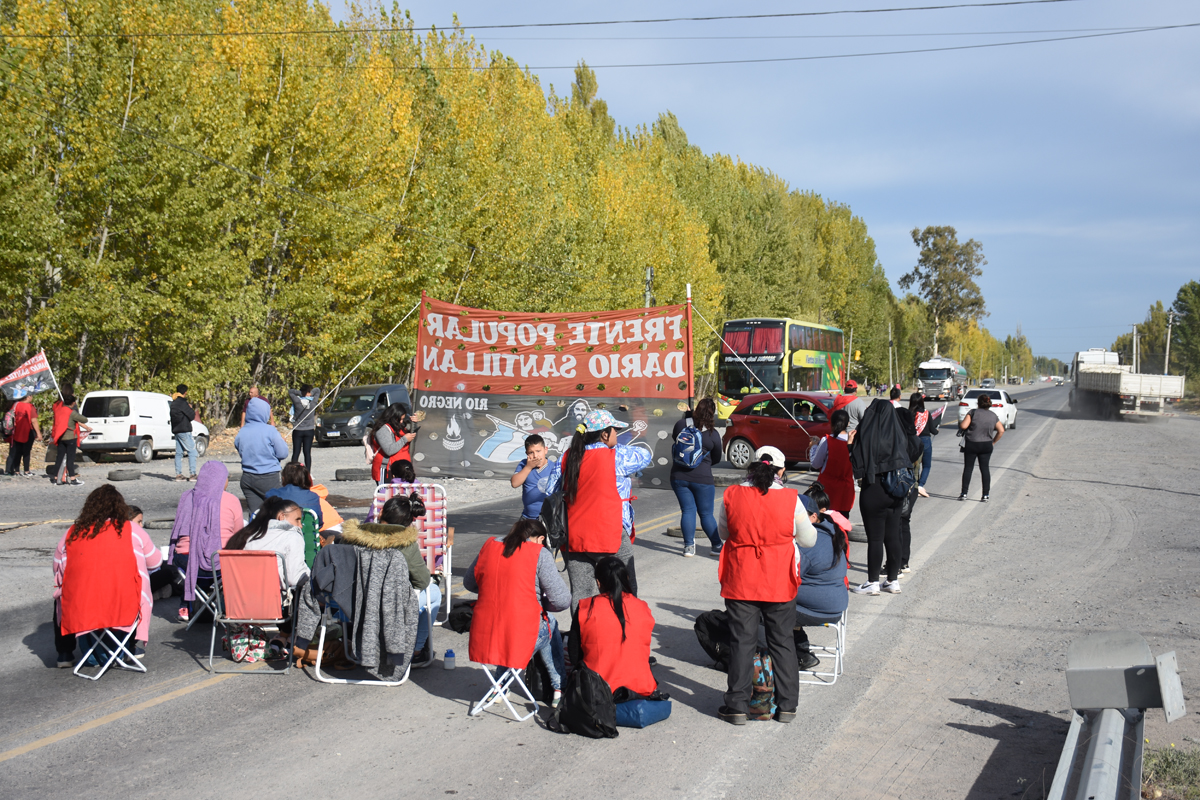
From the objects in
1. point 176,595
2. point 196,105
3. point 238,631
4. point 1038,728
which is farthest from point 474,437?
point 196,105

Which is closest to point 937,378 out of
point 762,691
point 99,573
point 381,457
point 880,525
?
point 880,525

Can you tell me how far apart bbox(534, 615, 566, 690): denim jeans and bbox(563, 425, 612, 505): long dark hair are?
1.04 m

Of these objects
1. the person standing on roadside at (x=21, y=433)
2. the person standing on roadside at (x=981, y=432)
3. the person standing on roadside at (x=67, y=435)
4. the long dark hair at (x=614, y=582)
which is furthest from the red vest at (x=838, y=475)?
the person standing on roadside at (x=21, y=433)

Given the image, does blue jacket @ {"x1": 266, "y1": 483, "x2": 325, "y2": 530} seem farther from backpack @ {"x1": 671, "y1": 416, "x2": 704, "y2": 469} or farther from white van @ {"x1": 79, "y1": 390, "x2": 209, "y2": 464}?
white van @ {"x1": 79, "y1": 390, "x2": 209, "y2": 464}

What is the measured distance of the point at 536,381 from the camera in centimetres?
1062

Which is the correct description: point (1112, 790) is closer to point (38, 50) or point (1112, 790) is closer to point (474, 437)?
point (474, 437)

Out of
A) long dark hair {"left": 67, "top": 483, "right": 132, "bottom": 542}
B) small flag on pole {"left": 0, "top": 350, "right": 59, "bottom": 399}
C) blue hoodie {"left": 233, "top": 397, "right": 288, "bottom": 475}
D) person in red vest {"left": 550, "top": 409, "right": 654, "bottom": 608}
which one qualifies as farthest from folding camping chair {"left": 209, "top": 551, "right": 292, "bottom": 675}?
small flag on pole {"left": 0, "top": 350, "right": 59, "bottom": 399}

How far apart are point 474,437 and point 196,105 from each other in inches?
707

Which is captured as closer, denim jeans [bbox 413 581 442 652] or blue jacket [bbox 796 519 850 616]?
blue jacket [bbox 796 519 850 616]

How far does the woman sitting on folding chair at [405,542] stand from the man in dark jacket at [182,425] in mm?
13180

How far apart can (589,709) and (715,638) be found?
161cm

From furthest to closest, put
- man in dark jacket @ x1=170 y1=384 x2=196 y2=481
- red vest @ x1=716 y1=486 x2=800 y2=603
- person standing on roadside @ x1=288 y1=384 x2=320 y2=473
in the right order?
man in dark jacket @ x1=170 y1=384 x2=196 y2=481 < person standing on roadside @ x1=288 y1=384 x2=320 y2=473 < red vest @ x1=716 y1=486 x2=800 y2=603

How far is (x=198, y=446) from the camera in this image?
23.0 metres

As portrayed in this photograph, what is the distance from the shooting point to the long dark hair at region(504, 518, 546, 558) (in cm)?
559
